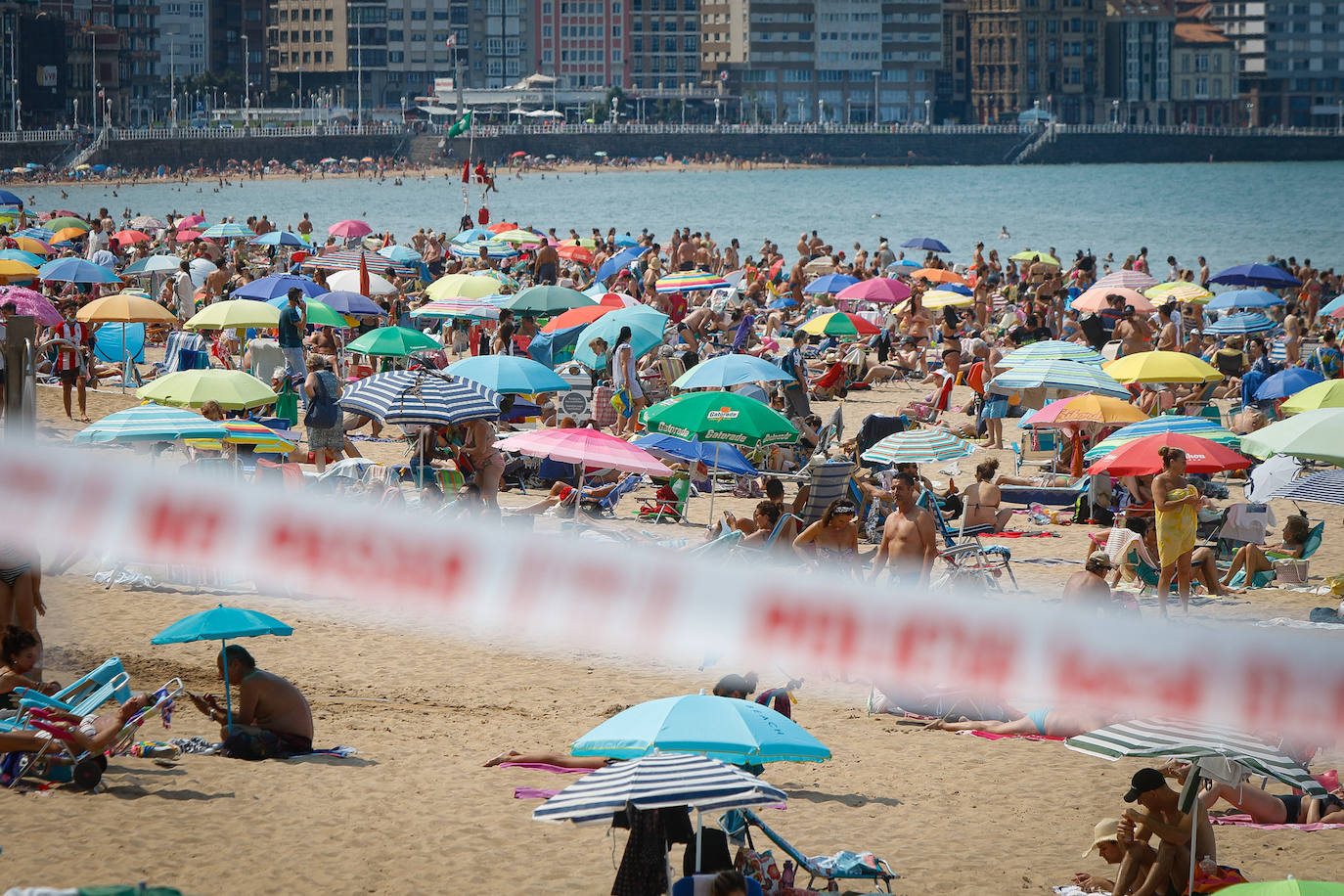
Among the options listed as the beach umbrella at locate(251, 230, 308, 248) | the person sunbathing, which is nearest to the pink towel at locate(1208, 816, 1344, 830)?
the person sunbathing

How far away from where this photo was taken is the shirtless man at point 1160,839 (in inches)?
224

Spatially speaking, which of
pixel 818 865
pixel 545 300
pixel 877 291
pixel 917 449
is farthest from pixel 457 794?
pixel 877 291

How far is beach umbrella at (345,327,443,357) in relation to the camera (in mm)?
14969

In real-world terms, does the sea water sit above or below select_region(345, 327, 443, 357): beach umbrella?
above

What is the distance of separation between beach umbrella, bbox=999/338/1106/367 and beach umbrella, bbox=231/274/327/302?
7.76 m

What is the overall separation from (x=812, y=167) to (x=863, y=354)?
4759 inches

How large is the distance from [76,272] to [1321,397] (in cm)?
1440

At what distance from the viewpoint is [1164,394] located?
15641 mm

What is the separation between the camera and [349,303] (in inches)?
719

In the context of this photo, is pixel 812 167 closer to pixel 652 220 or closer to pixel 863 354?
pixel 652 220

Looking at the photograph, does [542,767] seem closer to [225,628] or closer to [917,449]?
[225,628]

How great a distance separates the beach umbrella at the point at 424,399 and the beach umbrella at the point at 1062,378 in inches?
193

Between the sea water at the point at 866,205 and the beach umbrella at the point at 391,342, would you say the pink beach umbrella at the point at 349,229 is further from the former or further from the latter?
the sea water at the point at 866,205

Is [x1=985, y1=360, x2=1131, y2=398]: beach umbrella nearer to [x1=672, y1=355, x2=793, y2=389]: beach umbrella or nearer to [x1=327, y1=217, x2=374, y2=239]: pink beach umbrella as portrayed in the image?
[x1=672, y1=355, x2=793, y2=389]: beach umbrella
